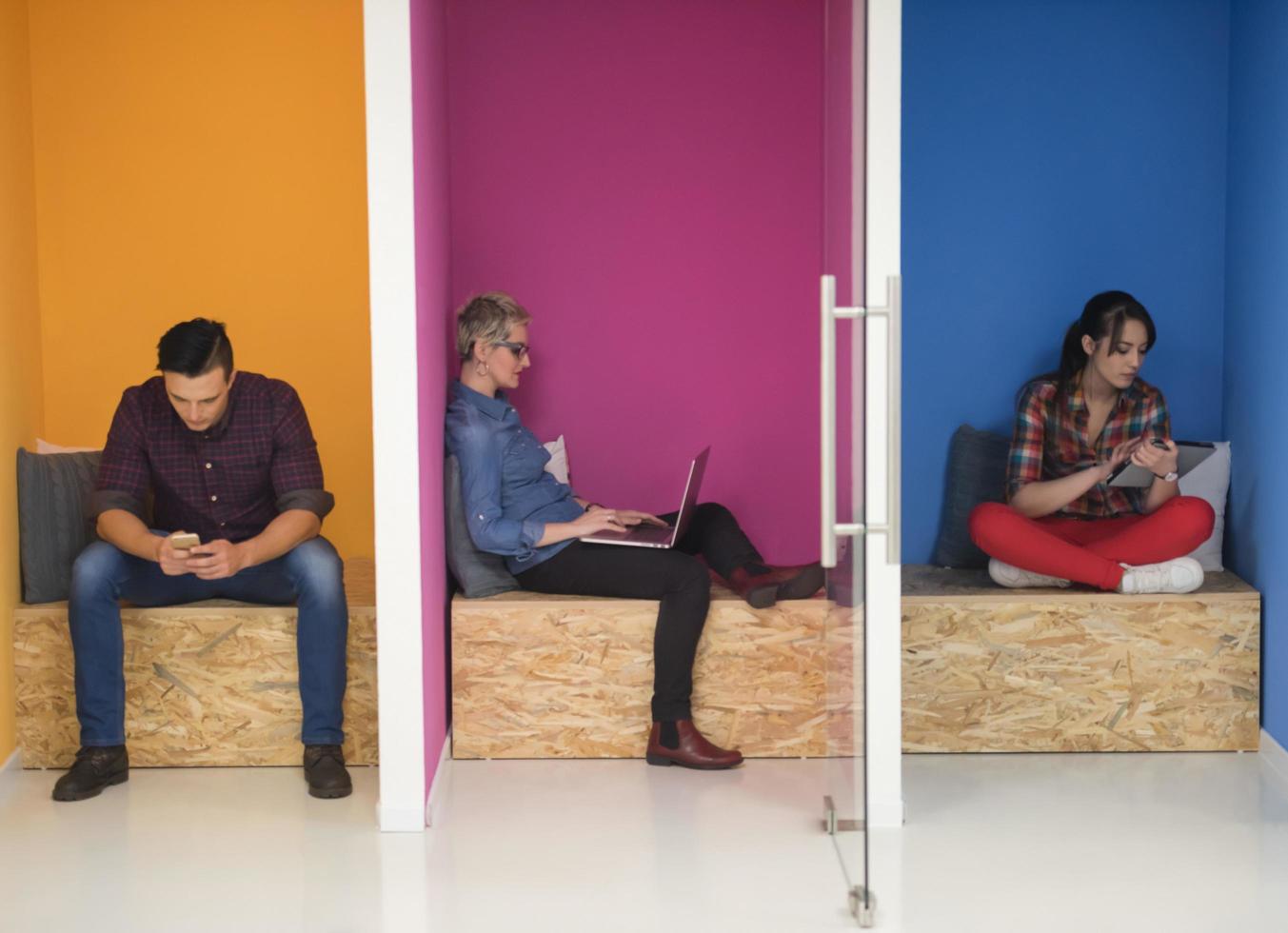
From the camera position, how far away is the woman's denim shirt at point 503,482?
4160 millimetres

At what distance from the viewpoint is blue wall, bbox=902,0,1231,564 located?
15.4 feet

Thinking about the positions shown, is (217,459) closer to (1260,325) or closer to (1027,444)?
(1027,444)

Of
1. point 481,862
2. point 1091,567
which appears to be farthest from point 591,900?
point 1091,567

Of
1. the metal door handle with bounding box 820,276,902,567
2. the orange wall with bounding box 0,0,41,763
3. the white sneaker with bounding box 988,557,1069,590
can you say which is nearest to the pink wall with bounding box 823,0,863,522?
the metal door handle with bounding box 820,276,902,567

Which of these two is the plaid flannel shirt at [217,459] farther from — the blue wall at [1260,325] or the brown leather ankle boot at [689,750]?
the blue wall at [1260,325]

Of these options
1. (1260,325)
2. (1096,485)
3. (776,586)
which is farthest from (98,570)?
(1260,325)

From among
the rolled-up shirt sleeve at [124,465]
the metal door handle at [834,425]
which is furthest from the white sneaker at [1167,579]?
the rolled-up shirt sleeve at [124,465]

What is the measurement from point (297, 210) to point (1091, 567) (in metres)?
2.49

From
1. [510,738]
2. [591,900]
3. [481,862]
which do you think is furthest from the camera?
[510,738]

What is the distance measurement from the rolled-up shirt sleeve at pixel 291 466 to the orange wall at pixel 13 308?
0.71 m

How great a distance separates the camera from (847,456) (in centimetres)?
312

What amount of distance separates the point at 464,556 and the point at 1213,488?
83.9 inches

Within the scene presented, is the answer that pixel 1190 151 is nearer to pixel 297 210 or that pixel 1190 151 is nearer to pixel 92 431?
pixel 297 210

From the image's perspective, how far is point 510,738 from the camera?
167 inches
